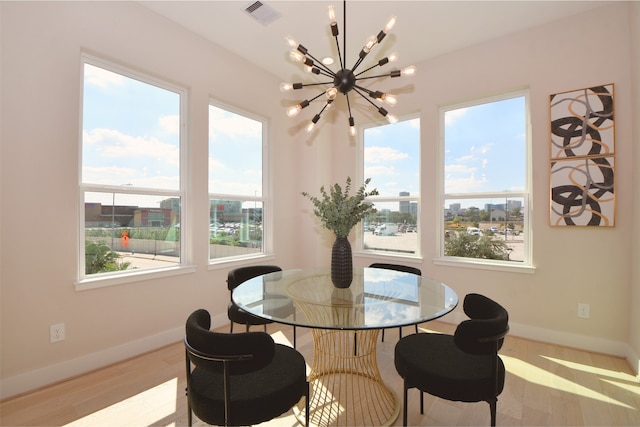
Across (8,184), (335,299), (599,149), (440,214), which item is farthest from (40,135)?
(599,149)

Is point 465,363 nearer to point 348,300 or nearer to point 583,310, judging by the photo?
point 348,300

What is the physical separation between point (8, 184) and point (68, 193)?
34 centimetres

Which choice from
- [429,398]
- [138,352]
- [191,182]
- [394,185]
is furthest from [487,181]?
[138,352]

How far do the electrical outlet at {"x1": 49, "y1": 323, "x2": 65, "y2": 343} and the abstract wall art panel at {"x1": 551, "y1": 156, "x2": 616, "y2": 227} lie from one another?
4334 mm

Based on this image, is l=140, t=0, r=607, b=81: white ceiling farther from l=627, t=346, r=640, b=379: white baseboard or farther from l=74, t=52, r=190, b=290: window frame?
l=627, t=346, r=640, b=379: white baseboard

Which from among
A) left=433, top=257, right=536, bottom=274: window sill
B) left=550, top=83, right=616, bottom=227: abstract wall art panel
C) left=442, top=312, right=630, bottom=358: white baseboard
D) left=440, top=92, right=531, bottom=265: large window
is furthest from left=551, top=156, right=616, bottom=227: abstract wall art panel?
left=442, top=312, right=630, bottom=358: white baseboard

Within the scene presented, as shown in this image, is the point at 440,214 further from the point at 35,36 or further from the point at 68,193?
the point at 35,36

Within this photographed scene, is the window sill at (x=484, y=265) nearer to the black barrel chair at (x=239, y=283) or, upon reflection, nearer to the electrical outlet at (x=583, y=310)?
the electrical outlet at (x=583, y=310)

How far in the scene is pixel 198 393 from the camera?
1.38 meters

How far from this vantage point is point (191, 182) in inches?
127

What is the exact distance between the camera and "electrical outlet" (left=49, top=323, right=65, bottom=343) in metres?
2.29

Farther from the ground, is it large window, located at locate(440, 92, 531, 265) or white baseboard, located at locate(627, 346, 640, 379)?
large window, located at locate(440, 92, 531, 265)

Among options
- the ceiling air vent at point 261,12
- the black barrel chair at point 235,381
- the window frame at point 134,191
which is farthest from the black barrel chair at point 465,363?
the ceiling air vent at point 261,12

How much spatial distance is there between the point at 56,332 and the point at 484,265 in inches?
155
